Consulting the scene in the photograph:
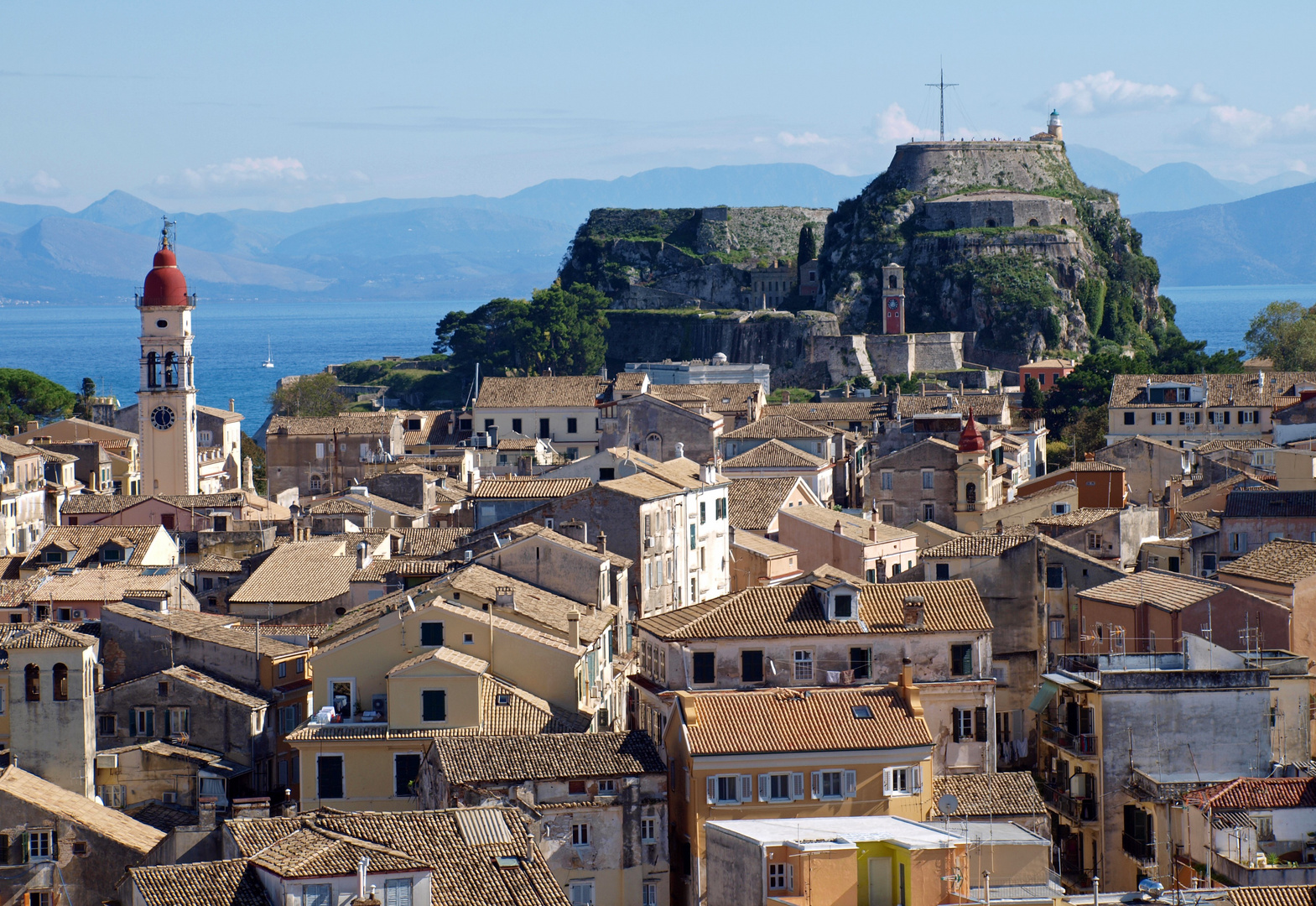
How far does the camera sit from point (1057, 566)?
41.4 m

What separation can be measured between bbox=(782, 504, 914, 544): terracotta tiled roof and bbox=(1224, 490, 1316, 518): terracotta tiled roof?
7870 mm

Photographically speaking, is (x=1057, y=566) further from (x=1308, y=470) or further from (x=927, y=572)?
(x=1308, y=470)

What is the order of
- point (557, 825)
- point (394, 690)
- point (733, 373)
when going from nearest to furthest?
point (557, 825)
point (394, 690)
point (733, 373)

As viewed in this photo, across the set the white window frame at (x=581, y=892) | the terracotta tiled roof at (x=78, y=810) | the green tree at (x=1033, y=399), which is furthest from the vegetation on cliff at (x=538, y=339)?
the white window frame at (x=581, y=892)

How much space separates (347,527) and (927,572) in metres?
18.6

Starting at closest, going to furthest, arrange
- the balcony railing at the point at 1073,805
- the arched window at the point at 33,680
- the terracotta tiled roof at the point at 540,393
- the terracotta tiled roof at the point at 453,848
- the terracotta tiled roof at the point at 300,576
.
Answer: the terracotta tiled roof at the point at 453,848
the balcony railing at the point at 1073,805
the arched window at the point at 33,680
the terracotta tiled roof at the point at 300,576
the terracotta tiled roof at the point at 540,393

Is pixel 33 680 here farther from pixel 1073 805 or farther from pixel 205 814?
pixel 1073 805

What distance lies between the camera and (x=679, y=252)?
15488 cm

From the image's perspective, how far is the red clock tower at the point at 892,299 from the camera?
13175 cm

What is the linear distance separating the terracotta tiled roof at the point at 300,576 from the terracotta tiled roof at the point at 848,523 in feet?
36.8

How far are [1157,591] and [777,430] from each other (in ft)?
113

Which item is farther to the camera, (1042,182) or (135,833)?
(1042,182)

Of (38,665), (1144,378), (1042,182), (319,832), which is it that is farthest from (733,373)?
(319,832)

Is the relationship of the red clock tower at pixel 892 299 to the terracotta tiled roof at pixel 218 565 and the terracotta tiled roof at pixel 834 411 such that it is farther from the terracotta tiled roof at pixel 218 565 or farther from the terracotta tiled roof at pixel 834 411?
the terracotta tiled roof at pixel 218 565
